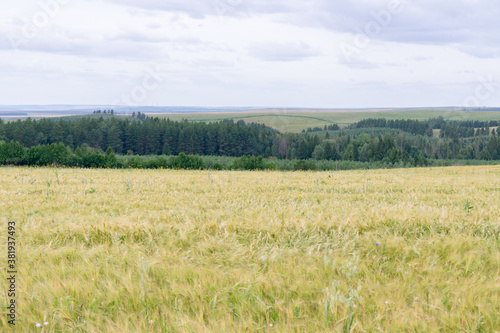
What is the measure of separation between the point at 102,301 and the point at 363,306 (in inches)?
103

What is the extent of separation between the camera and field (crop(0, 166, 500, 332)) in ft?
11.9

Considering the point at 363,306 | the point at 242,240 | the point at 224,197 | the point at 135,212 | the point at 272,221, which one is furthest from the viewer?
the point at 224,197

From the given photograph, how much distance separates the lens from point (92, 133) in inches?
6083

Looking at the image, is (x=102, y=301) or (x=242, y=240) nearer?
(x=102, y=301)

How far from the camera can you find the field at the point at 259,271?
11.9 feet

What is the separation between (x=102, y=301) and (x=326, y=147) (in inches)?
6712

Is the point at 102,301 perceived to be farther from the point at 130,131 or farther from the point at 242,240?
the point at 130,131

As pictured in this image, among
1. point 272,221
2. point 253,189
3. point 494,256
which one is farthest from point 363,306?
point 253,189

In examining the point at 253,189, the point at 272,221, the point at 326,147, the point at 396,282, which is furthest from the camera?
the point at 326,147

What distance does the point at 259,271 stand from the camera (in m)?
4.67

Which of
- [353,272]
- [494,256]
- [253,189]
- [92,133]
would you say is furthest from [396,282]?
[92,133]

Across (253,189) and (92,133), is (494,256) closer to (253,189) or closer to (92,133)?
(253,189)

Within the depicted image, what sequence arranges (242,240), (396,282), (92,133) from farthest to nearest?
(92,133)
(242,240)
(396,282)

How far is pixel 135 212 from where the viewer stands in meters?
7.69
